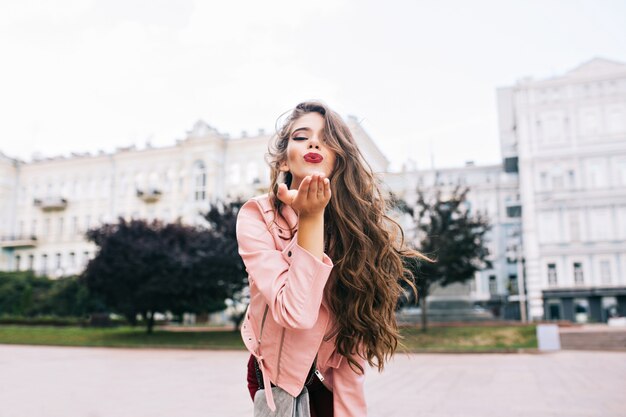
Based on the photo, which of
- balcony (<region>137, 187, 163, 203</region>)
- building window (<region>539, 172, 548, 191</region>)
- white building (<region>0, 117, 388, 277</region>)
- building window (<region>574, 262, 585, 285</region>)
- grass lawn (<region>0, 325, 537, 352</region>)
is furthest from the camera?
balcony (<region>137, 187, 163, 203</region>)

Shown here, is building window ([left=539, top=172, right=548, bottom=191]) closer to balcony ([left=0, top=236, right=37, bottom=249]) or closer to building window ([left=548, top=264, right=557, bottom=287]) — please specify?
building window ([left=548, top=264, right=557, bottom=287])

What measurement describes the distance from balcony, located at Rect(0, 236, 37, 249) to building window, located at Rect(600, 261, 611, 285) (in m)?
45.1

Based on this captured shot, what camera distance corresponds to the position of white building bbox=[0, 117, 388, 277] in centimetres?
4012

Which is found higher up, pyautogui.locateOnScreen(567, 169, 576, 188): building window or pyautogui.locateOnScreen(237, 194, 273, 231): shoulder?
pyautogui.locateOnScreen(567, 169, 576, 188): building window

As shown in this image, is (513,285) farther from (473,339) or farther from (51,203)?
(51,203)

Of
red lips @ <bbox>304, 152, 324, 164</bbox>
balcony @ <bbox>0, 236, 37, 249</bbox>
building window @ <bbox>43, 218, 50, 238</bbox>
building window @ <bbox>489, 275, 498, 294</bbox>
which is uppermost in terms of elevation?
building window @ <bbox>43, 218, 50, 238</bbox>

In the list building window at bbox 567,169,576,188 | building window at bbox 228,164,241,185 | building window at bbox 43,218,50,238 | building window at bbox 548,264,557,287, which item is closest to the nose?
building window at bbox 548,264,557,287

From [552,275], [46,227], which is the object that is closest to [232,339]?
[552,275]

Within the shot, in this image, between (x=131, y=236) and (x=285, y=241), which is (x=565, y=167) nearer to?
(x=131, y=236)

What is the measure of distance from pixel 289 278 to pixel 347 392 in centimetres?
53

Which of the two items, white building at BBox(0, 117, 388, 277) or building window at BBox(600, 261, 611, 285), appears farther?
white building at BBox(0, 117, 388, 277)

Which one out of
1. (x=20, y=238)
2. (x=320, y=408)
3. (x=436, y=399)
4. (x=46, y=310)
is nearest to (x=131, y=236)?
(x=46, y=310)

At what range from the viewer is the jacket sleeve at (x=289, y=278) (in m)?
1.38

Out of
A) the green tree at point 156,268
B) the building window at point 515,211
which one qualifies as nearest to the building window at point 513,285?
the building window at point 515,211
